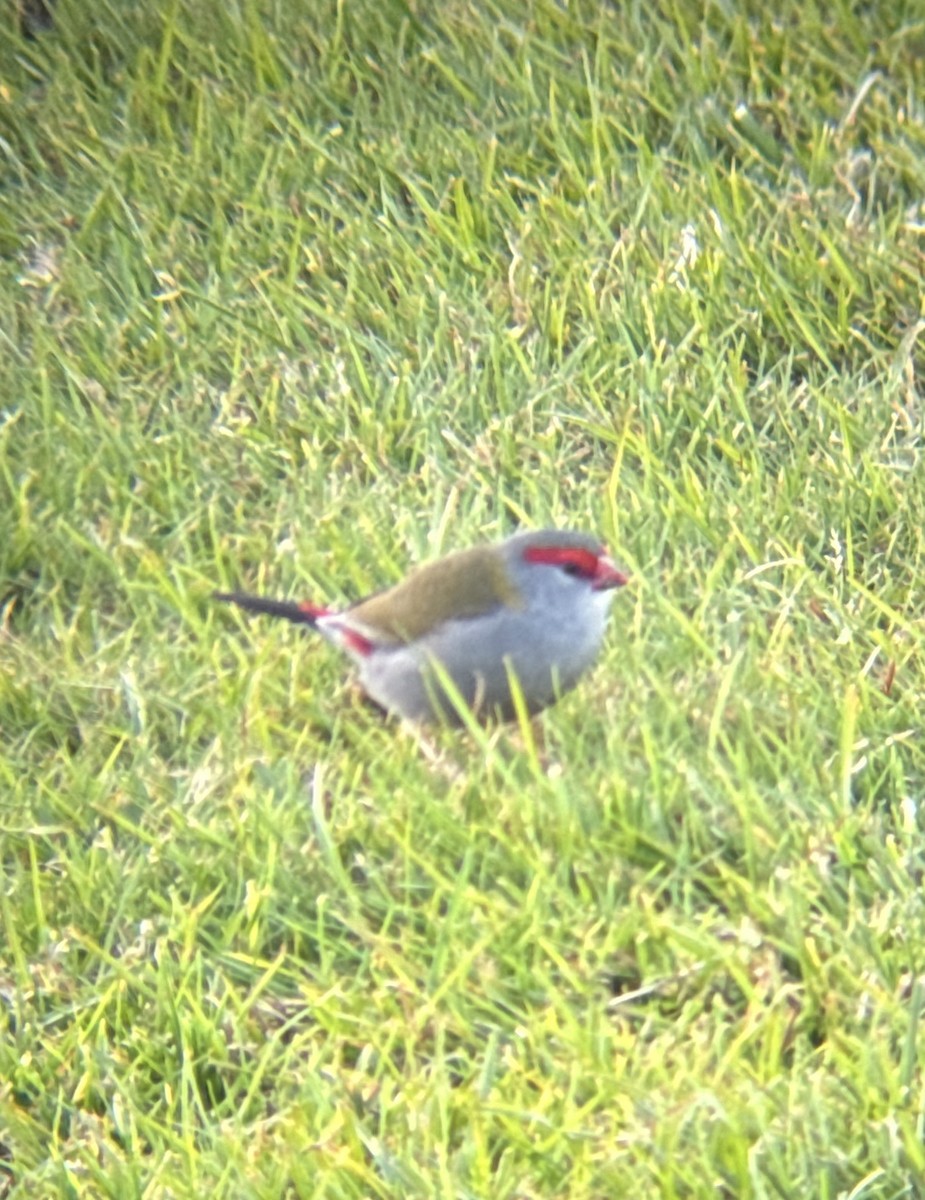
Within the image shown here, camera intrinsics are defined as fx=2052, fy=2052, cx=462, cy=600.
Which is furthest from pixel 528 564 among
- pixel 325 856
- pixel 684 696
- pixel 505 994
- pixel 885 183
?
pixel 885 183

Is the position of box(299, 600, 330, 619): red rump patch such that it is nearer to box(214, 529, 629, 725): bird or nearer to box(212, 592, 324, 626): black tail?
box(212, 592, 324, 626): black tail

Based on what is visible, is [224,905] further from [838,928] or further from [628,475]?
[628,475]

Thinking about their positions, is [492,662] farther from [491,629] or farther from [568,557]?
[568,557]

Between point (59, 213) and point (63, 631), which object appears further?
point (59, 213)

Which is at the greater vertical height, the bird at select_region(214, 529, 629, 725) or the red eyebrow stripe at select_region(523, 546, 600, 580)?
the red eyebrow stripe at select_region(523, 546, 600, 580)

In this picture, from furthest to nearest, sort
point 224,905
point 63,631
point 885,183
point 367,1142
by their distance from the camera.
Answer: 1. point 885,183
2. point 63,631
3. point 224,905
4. point 367,1142

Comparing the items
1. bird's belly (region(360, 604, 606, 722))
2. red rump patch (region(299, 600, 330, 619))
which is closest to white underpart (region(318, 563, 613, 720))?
bird's belly (region(360, 604, 606, 722))

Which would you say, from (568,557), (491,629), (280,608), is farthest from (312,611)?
(568,557)

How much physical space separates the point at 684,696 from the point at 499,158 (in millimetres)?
2159

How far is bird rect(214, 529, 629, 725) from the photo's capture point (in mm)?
4008

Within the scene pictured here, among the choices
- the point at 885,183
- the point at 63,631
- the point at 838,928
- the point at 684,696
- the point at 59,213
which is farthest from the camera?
the point at 59,213

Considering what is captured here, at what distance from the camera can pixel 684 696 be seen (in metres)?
3.98


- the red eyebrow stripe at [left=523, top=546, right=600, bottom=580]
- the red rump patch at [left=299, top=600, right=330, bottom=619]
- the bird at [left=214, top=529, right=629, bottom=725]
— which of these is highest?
the red eyebrow stripe at [left=523, top=546, right=600, bottom=580]

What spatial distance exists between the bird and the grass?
10cm
